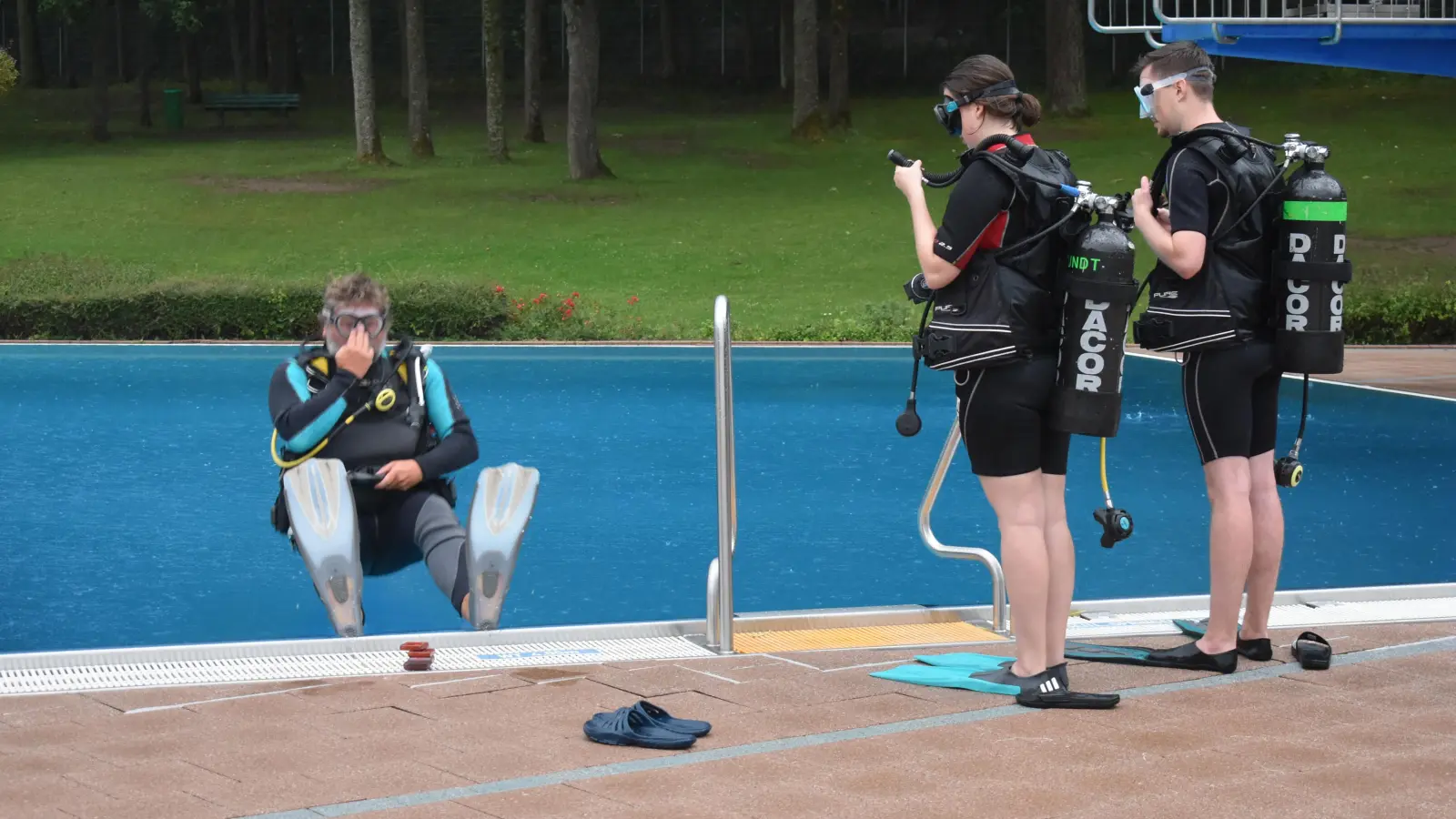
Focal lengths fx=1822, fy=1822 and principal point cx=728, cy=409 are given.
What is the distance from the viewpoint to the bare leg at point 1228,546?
5312 millimetres

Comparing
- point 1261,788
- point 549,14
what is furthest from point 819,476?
point 549,14

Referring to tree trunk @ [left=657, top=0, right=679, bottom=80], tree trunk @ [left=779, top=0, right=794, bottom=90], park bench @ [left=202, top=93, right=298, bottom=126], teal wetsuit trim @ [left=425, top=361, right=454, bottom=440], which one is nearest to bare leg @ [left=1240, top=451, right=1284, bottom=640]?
teal wetsuit trim @ [left=425, top=361, right=454, bottom=440]

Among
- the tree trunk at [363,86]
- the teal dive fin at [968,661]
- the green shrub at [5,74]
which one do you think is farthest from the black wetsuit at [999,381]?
the green shrub at [5,74]

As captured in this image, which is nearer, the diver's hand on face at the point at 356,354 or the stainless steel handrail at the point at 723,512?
the stainless steel handrail at the point at 723,512

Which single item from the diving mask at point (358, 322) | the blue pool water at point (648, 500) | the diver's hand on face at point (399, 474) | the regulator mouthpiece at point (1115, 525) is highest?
the diving mask at point (358, 322)

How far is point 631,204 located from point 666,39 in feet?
59.9

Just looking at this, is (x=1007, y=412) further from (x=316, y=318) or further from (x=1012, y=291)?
(x=316, y=318)

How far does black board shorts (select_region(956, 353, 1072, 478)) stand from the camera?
4.88 metres

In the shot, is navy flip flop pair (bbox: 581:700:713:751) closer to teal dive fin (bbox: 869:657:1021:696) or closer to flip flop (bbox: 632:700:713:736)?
flip flop (bbox: 632:700:713:736)

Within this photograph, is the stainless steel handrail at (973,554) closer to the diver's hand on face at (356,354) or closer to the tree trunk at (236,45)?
the diver's hand on face at (356,354)

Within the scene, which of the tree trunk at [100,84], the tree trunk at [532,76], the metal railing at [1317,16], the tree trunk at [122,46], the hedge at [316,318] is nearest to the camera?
the metal railing at [1317,16]

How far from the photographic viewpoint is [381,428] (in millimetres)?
6523

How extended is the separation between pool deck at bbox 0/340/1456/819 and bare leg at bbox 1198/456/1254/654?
0.44 feet

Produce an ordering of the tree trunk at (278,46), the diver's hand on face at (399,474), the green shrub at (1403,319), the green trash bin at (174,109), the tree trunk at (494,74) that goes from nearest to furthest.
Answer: the diver's hand on face at (399,474) < the green shrub at (1403,319) < the tree trunk at (494,74) < the green trash bin at (174,109) < the tree trunk at (278,46)
